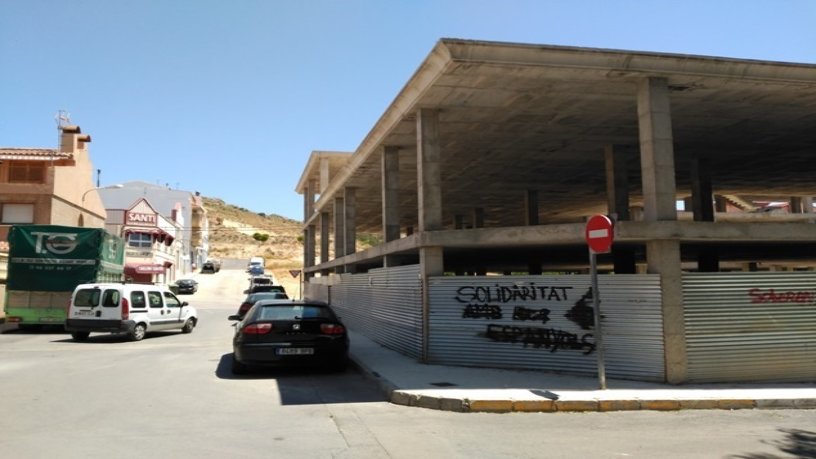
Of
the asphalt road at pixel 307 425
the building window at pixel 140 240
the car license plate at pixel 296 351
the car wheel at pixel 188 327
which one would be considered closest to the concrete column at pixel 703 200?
the asphalt road at pixel 307 425

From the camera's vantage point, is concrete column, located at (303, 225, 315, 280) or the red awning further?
the red awning

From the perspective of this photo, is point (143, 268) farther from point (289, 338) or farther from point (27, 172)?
point (289, 338)

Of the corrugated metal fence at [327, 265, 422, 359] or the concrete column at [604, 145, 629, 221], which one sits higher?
the concrete column at [604, 145, 629, 221]

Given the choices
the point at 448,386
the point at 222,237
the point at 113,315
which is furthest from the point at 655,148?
the point at 222,237

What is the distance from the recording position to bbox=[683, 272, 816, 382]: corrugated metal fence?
9.30 meters

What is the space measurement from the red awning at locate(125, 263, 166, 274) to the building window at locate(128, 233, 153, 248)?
239cm

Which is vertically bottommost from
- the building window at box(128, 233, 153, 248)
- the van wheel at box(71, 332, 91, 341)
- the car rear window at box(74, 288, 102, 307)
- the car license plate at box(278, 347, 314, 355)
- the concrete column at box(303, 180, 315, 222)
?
the van wheel at box(71, 332, 91, 341)

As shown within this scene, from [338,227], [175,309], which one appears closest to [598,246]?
[175,309]

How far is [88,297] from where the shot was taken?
16.4 m

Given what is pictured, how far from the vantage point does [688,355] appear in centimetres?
920

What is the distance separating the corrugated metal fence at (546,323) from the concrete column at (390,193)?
4.62m

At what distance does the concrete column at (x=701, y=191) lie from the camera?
1822 centimetres

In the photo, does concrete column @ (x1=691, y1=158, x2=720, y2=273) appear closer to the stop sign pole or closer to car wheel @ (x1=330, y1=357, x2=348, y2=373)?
the stop sign pole

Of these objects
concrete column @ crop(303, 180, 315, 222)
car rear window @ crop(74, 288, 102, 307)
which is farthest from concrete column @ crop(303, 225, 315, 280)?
car rear window @ crop(74, 288, 102, 307)
